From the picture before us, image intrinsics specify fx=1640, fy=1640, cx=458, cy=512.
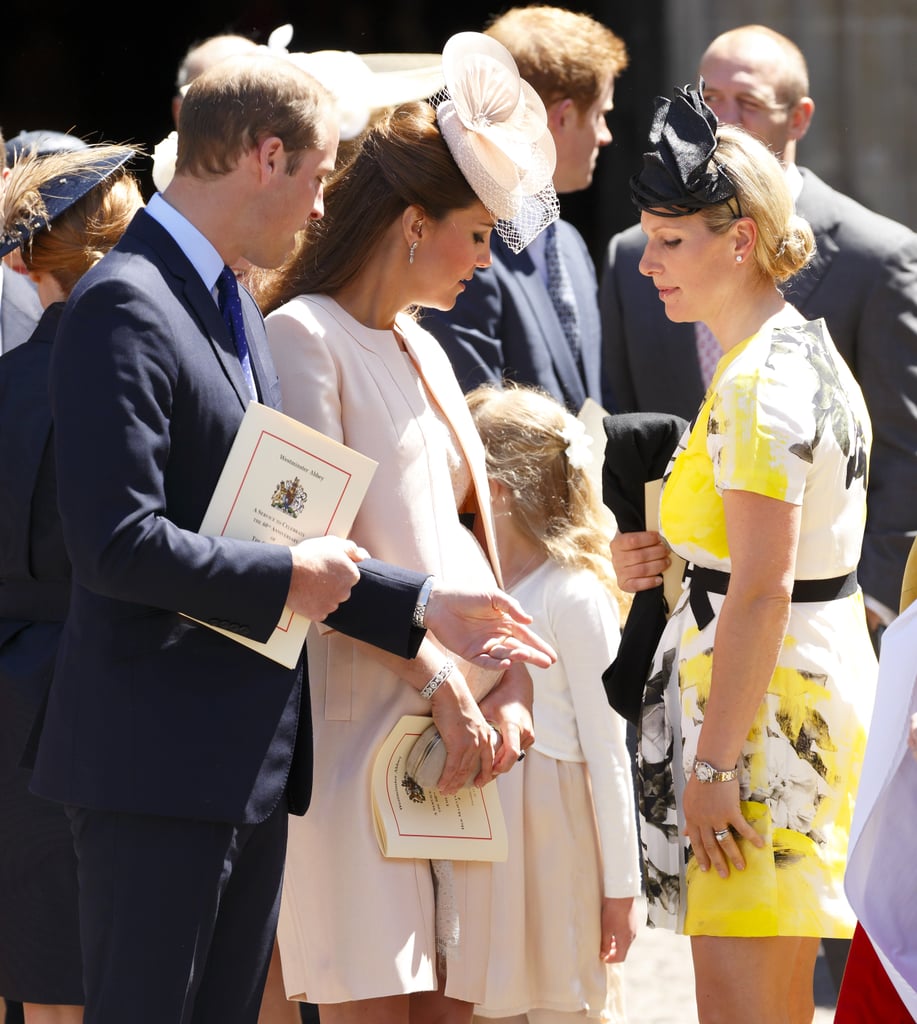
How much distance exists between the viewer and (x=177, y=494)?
2223 millimetres

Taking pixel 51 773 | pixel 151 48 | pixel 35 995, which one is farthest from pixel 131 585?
pixel 151 48

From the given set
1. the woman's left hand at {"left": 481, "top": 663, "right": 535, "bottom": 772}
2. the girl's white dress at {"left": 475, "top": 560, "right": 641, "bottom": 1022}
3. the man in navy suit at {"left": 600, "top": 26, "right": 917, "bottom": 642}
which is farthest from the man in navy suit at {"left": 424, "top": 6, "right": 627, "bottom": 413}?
the woman's left hand at {"left": 481, "top": 663, "right": 535, "bottom": 772}

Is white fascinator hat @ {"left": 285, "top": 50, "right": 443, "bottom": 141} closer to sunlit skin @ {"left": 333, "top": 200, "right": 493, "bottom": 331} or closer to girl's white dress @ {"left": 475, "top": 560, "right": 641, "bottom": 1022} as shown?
sunlit skin @ {"left": 333, "top": 200, "right": 493, "bottom": 331}

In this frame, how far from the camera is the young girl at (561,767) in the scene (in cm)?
308

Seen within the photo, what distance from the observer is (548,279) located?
446cm

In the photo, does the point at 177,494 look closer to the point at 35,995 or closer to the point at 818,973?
the point at 35,995

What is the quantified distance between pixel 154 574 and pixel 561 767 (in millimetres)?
1320

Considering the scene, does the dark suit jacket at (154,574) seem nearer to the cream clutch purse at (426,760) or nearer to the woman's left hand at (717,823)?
the cream clutch purse at (426,760)

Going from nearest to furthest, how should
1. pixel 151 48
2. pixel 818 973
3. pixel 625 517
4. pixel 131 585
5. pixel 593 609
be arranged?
pixel 131 585
pixel 625 517
pixel 593 609
pixel 818 973
pixel 151 48

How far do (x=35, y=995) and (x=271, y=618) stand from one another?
1053 millimetres

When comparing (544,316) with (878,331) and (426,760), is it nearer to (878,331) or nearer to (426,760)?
(878,331)

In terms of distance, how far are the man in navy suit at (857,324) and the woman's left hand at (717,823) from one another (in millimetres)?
1202

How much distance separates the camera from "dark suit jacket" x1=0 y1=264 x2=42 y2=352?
3.91 meters

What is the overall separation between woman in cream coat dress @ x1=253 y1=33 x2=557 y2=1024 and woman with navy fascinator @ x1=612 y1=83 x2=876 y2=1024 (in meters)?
0.27
